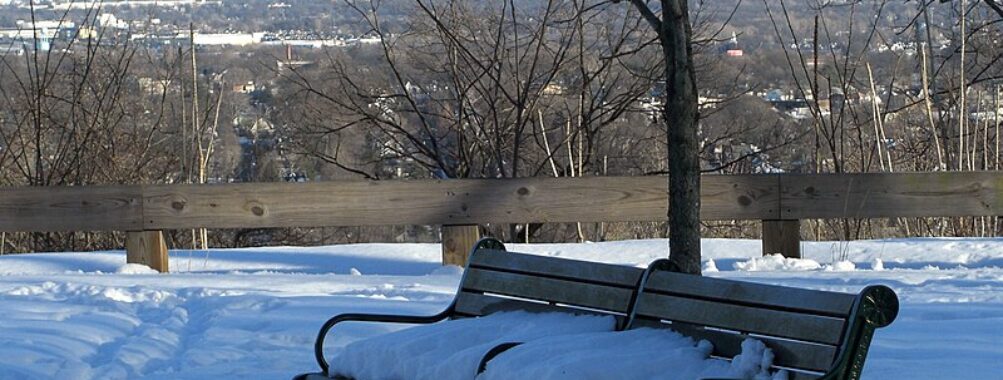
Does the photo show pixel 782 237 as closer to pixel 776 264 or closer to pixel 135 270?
pixel 776 264

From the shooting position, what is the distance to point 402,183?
29.3ft

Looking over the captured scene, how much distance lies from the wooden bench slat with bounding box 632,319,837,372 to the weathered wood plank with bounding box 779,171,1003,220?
502 centimetres

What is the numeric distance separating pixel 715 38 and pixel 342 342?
7.65m

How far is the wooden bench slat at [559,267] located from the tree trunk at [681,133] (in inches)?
45.8

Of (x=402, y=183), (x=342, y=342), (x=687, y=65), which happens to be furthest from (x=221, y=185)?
(x=687, y=65)

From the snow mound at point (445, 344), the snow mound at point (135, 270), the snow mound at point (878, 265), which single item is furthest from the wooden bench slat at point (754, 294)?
the snow mound at point (135, 270)

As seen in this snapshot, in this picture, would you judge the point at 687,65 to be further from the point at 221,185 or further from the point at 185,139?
the point at 185,139

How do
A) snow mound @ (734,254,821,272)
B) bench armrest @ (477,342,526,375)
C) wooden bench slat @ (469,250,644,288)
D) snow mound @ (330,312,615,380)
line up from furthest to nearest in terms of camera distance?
snow mound @ (734,254,821,272) < wooden bench slat @ (469,250,644,288) < snow mound @ (330,312,615,380) < bench armrest @ (477,342,526,375)

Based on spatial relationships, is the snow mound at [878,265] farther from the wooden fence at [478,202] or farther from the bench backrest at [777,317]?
the bench backrest at [777,317]

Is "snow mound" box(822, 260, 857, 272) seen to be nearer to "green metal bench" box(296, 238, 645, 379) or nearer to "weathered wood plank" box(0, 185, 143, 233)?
"green metal bench" box(296, 238, 645, 379)

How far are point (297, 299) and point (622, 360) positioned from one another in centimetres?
385

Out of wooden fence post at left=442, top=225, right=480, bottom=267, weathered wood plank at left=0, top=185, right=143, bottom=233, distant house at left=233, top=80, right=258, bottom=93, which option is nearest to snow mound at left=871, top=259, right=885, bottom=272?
wooden fence post at left=442, top=225, right=480, bottom=267

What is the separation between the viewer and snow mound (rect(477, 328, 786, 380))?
3.63 meters

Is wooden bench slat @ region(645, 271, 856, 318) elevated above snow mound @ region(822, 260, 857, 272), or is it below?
above
